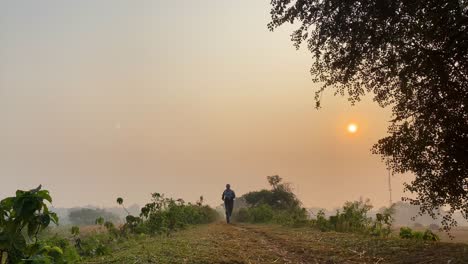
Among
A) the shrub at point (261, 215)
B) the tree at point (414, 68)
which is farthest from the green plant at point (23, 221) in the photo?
the shrub at point (261, 215)

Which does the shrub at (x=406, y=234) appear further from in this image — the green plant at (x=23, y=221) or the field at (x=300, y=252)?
the green plant at (x=23, y=221)

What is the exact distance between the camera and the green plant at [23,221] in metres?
5.32

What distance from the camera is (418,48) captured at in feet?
38.8

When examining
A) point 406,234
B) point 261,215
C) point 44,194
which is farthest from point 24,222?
point 261,215

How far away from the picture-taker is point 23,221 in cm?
541

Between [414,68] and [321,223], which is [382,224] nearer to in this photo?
[321,223]

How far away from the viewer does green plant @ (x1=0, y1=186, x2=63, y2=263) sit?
532cm

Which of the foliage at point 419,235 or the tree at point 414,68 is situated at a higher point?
the tree at point 414,68

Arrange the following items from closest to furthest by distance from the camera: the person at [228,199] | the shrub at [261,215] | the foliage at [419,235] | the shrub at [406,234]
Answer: the foliage at [419,235]
the shrub at [406,234]
the person at [228,199]
the shrub at [261,215]

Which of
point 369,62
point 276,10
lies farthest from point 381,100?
point 276,10

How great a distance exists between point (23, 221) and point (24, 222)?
0.07ft

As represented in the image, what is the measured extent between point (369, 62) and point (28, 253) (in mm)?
10616

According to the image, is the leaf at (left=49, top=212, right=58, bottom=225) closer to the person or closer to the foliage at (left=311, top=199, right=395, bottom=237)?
the foliage at (left=311, top=199, right=395, bottom=237)

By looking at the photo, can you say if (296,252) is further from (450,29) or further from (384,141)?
(450,29)
